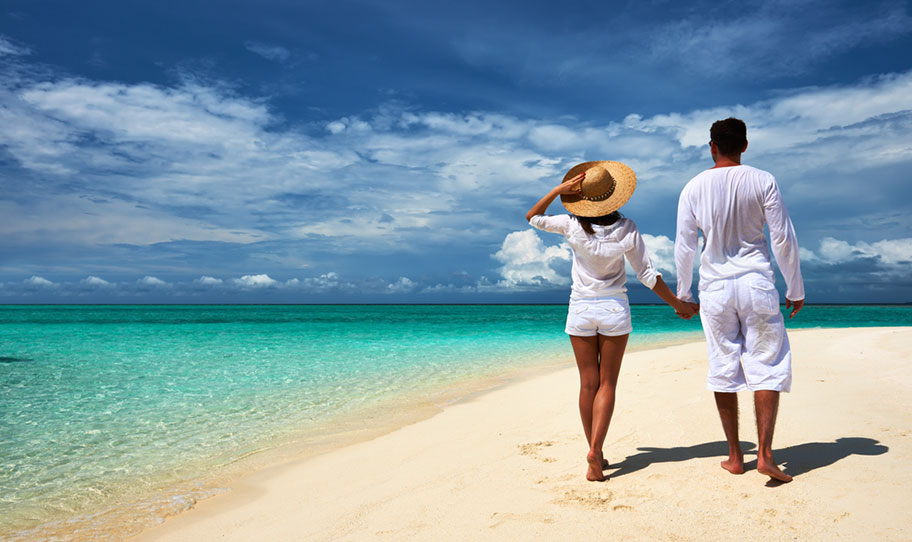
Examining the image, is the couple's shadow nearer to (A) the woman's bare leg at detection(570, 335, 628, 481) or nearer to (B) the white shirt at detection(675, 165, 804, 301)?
(A) the woman's bare leg at detection(570, 335, 628, 481)

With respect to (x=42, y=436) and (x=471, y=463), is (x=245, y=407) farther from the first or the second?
(x=471, y=463)

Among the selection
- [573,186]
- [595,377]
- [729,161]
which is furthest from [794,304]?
[573,186]

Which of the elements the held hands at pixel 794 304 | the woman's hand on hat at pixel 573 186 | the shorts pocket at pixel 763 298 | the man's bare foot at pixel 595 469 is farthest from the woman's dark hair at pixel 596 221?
the man's bare foot at pixel 595 469

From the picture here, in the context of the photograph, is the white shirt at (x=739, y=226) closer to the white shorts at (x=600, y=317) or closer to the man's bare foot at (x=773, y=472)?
the white shorts at (x=600, y=317)

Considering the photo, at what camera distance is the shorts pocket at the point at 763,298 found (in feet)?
10.5

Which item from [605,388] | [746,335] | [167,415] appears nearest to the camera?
[746,335]

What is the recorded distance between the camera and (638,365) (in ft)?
32.4

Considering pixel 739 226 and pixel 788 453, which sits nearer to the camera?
pixel 739 226

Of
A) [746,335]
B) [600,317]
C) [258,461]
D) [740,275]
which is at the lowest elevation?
[258,461]

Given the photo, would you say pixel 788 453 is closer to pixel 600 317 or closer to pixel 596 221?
pixel 600 317

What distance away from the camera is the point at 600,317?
3.57 metres

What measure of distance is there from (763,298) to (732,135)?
3.65 feet

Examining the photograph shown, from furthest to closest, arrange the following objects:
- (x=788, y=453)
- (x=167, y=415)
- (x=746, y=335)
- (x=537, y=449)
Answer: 1. (x=167, y=415)
2. (x=537, y=449)
3. (x=788, y=453)
4. (x=746, y=335)

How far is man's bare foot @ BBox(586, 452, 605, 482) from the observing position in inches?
140
